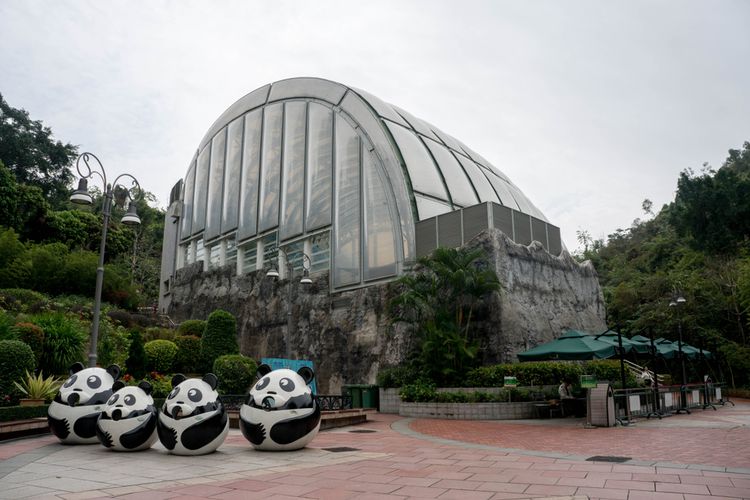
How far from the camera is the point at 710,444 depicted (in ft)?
32.9

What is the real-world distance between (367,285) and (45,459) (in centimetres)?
1755

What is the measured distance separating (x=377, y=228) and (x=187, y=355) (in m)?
10.9

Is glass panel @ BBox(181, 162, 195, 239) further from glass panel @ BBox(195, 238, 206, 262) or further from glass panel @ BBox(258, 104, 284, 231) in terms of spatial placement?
glass panel @ BBox(258, 104, 284, 231)

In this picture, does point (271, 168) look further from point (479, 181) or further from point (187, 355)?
point (187, 355)

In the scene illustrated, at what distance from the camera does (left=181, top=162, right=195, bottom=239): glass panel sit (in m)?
40.4

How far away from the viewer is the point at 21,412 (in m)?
12.0

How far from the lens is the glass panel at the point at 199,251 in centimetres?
3883

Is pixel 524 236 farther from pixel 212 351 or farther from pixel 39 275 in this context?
pixel 39 275

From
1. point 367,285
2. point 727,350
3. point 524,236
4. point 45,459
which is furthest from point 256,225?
point 727,350

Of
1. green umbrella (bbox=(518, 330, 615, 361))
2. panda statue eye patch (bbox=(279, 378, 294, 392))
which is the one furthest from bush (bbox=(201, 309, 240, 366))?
panda statue eye patch (bbox=(279, 378, 294, 392))

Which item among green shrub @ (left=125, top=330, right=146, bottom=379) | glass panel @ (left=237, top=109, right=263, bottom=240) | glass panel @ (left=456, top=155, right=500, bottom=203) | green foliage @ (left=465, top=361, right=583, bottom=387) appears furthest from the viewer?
glass panel @ (left=237, top=109, right=263, bottom=240)

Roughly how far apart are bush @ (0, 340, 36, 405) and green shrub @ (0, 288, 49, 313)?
1469 centimetres

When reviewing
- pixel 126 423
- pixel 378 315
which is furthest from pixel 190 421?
pixel 378 315

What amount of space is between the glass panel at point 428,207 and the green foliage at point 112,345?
46.4 ft
